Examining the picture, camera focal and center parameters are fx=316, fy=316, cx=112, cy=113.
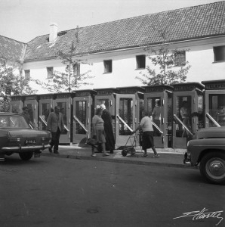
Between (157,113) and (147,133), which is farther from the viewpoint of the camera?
(157,113)

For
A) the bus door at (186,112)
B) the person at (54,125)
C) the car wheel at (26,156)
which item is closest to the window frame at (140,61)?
the bus door at (186,112)

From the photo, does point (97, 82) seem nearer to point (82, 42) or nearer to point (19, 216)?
point (82, 42)

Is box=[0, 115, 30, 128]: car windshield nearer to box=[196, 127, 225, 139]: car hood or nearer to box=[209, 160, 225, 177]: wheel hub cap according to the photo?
box=[196, 127, 225, 139]: car hood

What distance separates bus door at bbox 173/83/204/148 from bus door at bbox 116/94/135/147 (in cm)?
214

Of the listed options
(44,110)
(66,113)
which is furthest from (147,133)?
(44,110)

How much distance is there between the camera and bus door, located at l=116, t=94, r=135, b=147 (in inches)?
582

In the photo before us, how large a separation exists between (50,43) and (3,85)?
1092cm

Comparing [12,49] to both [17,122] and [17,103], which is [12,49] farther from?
[17,122]

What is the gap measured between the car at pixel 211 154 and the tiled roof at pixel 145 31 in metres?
15.5

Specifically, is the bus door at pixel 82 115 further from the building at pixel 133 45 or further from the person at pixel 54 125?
the building at pixel 133 45

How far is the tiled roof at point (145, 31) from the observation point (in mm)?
23328

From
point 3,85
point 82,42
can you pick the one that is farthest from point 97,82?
point 3,85

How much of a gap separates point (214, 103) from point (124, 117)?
4354mm

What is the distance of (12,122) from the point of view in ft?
34.5
